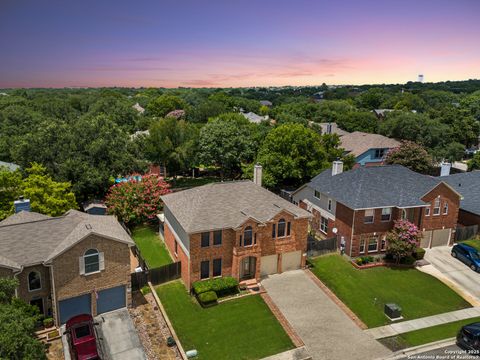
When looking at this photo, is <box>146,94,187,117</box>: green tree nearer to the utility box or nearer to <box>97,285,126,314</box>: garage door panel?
<box>97,285,126,314</box>: garage door panel

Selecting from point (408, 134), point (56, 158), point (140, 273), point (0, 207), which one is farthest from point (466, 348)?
point (408, 134)

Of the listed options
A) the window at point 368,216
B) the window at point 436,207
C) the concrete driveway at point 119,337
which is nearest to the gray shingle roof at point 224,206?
the window at point 368,216

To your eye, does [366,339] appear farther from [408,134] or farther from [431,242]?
[408,134]

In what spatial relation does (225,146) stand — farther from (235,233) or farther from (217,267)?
(217,267)

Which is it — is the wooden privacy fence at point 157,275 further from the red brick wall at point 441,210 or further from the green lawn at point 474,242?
the green lawn at point 474,242

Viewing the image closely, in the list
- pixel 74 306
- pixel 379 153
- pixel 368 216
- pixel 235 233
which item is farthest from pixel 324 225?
pixel 379 153

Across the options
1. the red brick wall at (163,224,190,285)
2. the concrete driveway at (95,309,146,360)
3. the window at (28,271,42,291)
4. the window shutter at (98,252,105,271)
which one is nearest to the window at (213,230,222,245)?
the red brick wall at (163,224,190,285)
